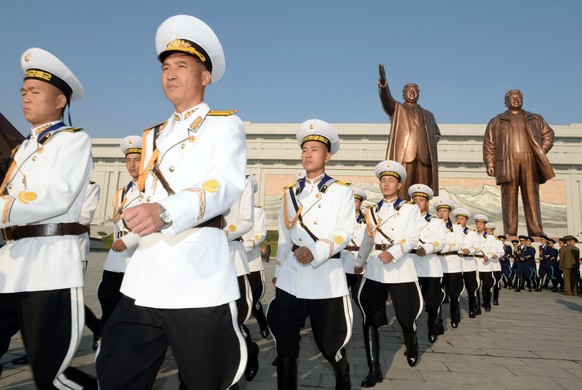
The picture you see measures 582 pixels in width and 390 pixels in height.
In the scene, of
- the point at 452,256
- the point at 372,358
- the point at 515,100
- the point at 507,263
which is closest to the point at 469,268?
the point at 452,256

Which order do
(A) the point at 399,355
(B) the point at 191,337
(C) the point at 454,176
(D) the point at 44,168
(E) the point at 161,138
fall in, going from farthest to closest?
(C) the point at 454,176 → (A) the point at 399,355 → (D) the point at 44,168 → (E) the point at 161,138 → (B) the point at 191,337

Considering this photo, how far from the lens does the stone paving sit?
12.5 feet

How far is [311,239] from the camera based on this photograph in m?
3.38

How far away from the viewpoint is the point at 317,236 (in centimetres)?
340

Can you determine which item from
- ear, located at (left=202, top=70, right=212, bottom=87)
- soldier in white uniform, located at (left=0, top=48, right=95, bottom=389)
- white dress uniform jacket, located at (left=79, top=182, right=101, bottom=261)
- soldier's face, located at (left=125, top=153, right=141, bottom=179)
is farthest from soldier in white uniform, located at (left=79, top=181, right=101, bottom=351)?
ear, located at (left=202, top=70, right=212, bottom=87)

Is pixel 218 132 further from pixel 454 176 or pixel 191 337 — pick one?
pixel 454 176

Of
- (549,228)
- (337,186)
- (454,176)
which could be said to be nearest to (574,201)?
(549,228)

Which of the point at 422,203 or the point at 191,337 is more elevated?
the point at 422,203

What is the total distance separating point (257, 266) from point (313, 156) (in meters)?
2.96

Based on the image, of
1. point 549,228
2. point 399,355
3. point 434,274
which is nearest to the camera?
point 399,355

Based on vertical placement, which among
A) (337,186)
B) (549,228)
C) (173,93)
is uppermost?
(173,93)

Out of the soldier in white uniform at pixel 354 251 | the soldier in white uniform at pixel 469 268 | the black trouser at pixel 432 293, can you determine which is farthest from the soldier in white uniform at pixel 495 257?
the black trouser at pixel 432 293

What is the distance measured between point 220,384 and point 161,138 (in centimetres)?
116

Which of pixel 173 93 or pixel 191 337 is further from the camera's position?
pixel 173 93
